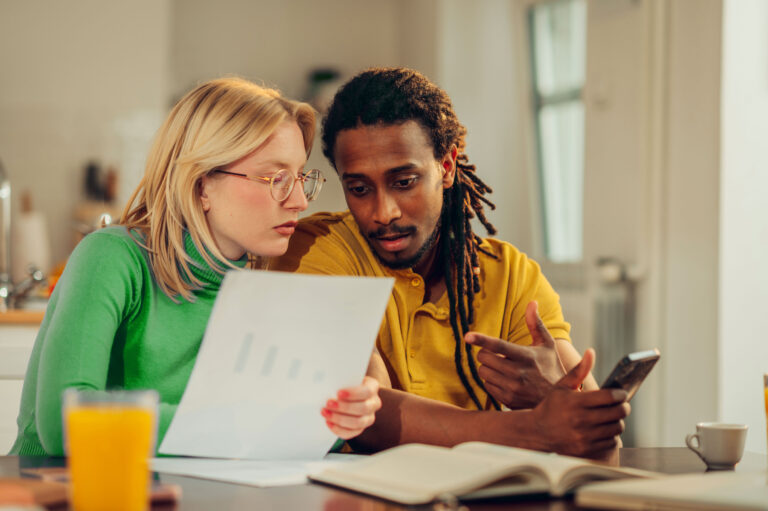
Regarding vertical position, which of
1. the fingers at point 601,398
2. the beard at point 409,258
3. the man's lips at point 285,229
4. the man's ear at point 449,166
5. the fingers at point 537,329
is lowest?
the fingers at point 601,398

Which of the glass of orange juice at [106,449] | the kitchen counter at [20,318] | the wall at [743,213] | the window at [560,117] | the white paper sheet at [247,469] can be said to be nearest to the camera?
the glass of orange juice at [106,449]

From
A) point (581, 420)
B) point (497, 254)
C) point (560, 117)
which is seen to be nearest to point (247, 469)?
point (581, 420)

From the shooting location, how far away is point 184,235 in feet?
4.76

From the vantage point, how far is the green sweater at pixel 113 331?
1.18 meters

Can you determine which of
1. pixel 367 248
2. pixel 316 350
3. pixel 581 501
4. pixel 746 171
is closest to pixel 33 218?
pixel 367 248

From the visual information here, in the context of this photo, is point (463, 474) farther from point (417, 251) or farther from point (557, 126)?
point (557, 126)

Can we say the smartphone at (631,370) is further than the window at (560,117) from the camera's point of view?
No

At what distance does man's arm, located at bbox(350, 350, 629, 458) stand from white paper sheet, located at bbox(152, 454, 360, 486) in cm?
18

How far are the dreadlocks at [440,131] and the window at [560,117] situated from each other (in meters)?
2.15

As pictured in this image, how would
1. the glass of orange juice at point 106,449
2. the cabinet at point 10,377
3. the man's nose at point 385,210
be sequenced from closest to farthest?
1. the glass of orange juice at point 106,449
2. the man's nose at point 385,210
3. the cabinet at point 10,377

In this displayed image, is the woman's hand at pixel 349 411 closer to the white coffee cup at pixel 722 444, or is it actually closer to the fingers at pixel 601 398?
the fingers at pixel 601 398

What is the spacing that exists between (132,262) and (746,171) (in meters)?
2.32

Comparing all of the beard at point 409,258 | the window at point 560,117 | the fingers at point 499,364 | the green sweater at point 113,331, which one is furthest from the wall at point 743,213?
the green sweater at point 113,331

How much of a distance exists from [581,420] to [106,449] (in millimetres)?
679
